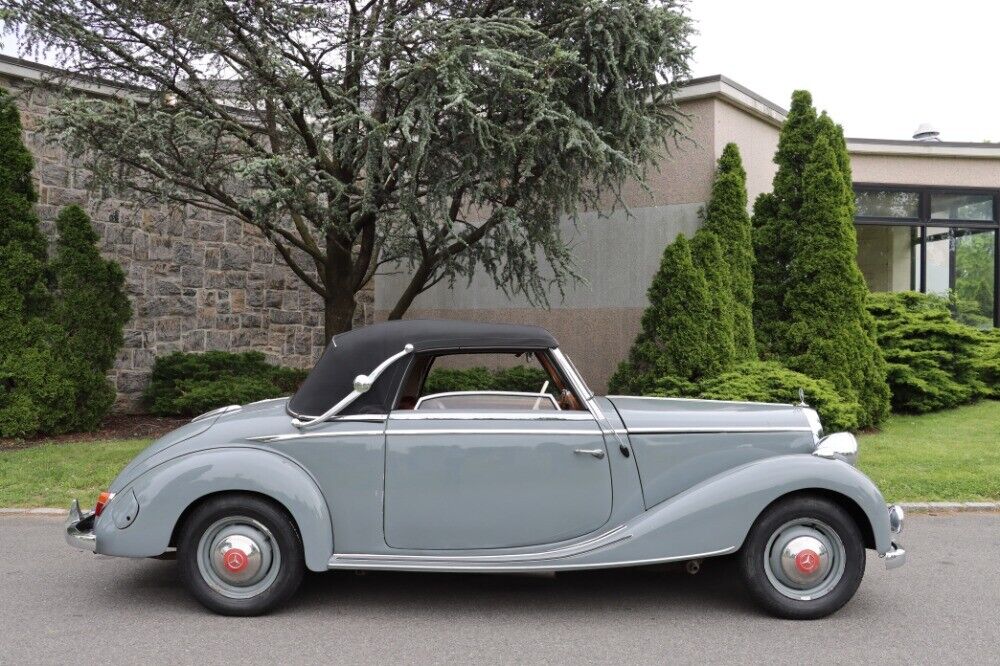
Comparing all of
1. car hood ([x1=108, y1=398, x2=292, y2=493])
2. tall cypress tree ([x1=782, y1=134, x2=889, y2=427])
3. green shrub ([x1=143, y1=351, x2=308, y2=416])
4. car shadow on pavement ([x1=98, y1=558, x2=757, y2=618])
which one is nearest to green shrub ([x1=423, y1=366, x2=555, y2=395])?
green shrub ([x1=143, y1=351, x2=308, y2=416])

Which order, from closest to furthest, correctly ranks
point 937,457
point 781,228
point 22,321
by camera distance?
point 937,457
point 22,321
point 781,228

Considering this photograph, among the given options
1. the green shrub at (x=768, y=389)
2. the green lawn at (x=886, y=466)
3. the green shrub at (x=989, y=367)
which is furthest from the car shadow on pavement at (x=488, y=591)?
the green shrub at (x=989, y=367)

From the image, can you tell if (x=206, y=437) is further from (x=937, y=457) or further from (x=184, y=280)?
(x=184, y=280)

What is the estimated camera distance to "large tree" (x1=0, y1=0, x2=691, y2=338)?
7668mm

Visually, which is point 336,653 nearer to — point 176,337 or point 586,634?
point 586,634

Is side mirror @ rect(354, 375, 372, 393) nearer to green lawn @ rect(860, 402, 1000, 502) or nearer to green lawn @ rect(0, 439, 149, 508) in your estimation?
green lawn @ rect(0, 439, 149, 508)

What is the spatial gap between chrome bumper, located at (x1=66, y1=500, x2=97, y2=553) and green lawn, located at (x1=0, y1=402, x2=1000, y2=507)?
8.27 feet

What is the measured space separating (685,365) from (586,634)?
5.87m

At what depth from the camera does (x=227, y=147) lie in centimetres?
951

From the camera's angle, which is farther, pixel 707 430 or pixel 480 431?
pixel 707 430

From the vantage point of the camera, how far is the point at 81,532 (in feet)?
14.1

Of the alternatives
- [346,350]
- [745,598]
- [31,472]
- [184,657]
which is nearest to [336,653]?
[184,657]

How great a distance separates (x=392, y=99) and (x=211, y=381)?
560cm

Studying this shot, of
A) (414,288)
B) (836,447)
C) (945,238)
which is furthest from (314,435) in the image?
(945,238)
